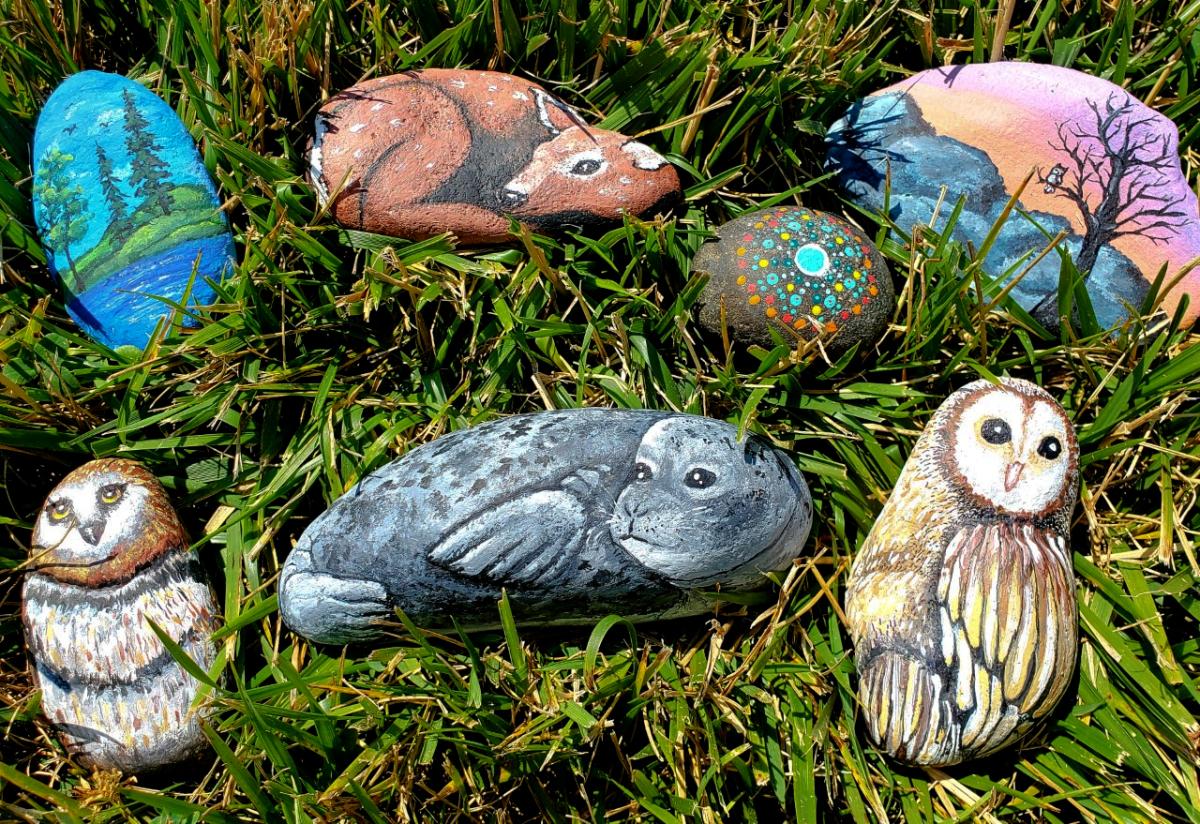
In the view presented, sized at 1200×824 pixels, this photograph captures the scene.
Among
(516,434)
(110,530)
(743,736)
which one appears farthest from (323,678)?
(743,736)

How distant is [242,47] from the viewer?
2.19 metres

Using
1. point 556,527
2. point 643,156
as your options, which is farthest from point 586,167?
point 556,527

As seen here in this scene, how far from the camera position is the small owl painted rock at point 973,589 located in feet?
5.80

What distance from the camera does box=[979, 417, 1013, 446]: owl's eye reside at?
1835mm

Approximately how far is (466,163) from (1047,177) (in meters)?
1.27

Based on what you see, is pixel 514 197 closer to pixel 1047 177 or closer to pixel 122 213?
pixel 122 213

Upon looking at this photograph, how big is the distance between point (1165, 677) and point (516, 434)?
1.39m

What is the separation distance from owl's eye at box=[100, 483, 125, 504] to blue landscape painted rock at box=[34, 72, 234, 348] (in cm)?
33

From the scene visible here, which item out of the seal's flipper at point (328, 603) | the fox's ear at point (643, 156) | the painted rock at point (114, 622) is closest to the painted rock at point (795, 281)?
the fox's ear at point (643, 156)

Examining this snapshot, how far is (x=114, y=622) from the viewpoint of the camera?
1880mm

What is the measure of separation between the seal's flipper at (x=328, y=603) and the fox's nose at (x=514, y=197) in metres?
0.83

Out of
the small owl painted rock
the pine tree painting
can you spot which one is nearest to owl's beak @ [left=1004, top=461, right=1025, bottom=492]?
the small owl painted rock

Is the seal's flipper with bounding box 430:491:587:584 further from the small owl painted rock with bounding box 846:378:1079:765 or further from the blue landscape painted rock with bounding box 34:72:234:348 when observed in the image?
the blue landscape painted rock with bounding box 34:72:234:348

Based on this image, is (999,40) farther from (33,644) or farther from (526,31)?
(33,644)
